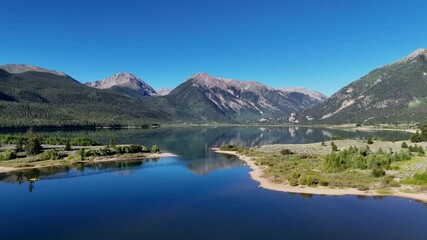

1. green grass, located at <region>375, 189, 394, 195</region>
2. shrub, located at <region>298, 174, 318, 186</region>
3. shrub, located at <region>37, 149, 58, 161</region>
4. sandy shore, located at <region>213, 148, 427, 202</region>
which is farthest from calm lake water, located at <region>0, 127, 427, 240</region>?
shrub, located at <region>37, 149, 58, 161</region>

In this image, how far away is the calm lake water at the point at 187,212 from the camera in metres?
48.0

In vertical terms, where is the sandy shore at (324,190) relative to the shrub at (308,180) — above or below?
below

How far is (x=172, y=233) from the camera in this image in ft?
157

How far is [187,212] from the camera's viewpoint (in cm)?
5809

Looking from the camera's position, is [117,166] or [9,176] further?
[117,166]

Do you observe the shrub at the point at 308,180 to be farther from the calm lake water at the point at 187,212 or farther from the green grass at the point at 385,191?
the green grass at the point at 385,191

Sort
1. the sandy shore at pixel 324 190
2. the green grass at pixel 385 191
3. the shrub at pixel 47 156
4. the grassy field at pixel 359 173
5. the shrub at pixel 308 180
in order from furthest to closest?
1. the shrub at pixel 47 156
2. the shrub at pixel 308 180
3. the grassy field at pixel 359 173
4. the green grass at pixel 385 191
5. the sandy shore at pixel 324 190

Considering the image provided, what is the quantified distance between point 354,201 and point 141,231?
124 ft

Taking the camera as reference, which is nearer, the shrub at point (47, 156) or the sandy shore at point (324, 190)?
the sandy shore at point (324, 190)

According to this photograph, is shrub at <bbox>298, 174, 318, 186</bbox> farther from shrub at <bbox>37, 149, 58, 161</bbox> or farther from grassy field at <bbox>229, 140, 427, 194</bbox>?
shrub at <bbox>37, 149, 58, 161</bbox>

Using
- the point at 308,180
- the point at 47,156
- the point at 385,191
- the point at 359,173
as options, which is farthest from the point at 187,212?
the point at 47,156

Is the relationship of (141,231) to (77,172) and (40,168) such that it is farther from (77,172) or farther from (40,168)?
(40,168)

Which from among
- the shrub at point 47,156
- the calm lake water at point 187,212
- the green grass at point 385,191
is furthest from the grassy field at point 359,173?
the shrub at point 47,156

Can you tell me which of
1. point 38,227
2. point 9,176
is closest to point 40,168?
point 9,176
